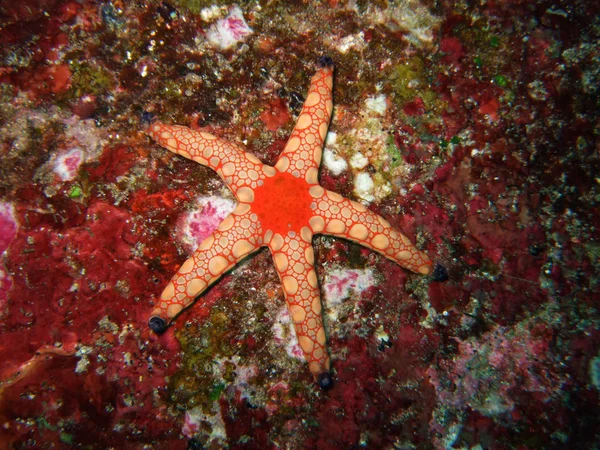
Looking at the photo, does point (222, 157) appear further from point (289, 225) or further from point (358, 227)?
point (358, 227)

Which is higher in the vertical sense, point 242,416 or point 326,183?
point 326,183

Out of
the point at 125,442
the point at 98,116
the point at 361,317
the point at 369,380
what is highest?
the point at 98,116

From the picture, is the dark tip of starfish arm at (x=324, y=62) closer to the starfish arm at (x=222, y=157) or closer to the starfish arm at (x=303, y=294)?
the starfish arm at (x=222, y=157)

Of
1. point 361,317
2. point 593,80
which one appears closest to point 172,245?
point 361,317

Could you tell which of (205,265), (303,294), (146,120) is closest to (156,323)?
(205,265)

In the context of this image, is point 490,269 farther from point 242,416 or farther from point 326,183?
point 242,416

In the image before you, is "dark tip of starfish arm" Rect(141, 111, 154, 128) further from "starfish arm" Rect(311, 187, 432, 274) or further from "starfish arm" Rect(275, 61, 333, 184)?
"starfish arm" Rect(311, 187, 432, 274)

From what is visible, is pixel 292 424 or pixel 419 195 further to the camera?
pixel 419 195

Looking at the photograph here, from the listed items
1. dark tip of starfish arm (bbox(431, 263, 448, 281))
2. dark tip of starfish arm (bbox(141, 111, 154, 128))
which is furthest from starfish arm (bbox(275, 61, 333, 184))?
dark tip of starfish arm (bbox(431, 263, 448, 281))
